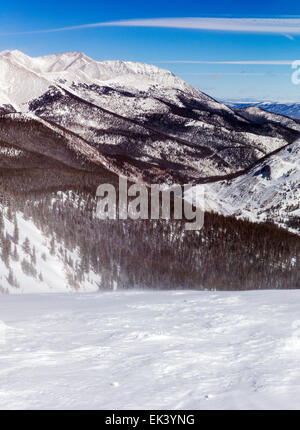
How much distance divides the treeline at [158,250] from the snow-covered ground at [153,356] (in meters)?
72.5

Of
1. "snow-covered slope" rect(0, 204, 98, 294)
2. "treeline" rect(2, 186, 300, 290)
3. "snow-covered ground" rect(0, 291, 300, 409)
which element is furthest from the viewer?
"treeline" rect(2, 186, 300, 290)

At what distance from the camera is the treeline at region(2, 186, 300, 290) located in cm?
10200

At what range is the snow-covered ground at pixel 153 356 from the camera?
11.2 metres

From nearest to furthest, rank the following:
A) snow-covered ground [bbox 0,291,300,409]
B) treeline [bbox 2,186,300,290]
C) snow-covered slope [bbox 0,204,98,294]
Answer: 1. snow-covered ground [bbox 0,291,300,409]
2. snow-covered slope [bbox 0,204,98,294]
3. treeline [bbox 2,186,300,290]

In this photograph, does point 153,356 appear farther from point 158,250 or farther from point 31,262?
point 158,250

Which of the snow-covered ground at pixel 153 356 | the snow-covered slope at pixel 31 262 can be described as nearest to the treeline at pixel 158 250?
the snow-covered slope at pixel 31 262

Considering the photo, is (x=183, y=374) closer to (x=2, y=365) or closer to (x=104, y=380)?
(x=104, y=380)

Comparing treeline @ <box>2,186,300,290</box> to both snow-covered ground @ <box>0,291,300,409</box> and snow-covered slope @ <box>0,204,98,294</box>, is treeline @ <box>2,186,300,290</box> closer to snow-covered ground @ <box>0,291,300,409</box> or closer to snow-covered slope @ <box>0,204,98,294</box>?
snow-covered slope @ <box>0,204,98,294</box>

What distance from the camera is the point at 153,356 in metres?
14.7

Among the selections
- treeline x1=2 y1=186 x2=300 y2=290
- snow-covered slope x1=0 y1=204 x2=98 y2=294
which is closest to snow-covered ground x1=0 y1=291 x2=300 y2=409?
snow-covered slope x1=0 y1=204 x2=98 y2=294

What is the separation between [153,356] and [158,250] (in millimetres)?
97047

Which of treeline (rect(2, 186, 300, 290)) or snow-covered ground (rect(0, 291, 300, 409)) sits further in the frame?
treeline (rect(2, 186, 300, 290))

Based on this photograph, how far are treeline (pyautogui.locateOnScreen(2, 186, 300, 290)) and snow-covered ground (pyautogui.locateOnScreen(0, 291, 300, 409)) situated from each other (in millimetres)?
72486

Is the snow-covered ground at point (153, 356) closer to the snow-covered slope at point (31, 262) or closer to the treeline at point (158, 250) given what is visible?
the snow-covered slope at point (31, 262)
